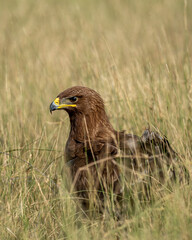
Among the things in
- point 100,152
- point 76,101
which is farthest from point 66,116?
point 100,152

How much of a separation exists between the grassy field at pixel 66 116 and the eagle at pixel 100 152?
14 centimetres

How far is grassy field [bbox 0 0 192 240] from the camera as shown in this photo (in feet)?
11.0

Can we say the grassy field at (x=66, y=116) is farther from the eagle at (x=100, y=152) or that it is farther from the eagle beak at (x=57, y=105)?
the eagle beak at (x=57, y=105)

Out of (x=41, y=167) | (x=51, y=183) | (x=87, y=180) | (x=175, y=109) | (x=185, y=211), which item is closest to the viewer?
(x=185, y=211)

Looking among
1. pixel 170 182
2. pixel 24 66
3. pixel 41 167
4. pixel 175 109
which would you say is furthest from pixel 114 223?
pixel 24 66

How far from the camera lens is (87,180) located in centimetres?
368

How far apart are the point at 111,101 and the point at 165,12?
5.33 m

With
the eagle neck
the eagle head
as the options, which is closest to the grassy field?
the eagle neck

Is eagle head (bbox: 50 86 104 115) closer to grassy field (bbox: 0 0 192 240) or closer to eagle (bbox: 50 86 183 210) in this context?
eagle (bbox: 50 86 183 210)

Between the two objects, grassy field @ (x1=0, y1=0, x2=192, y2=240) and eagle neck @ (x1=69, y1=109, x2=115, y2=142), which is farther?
eagle neck @ (x1=69, y1=109, x2=115, y2=142)

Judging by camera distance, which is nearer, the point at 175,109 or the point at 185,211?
the point at 185,211

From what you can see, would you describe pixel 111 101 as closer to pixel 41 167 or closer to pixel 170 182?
pixel 41 167

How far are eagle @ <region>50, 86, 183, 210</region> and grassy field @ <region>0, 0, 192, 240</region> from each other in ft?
0.47

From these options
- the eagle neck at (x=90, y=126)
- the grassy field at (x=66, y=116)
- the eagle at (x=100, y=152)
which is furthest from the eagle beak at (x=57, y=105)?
the grassy field at (x=66, y=116)
